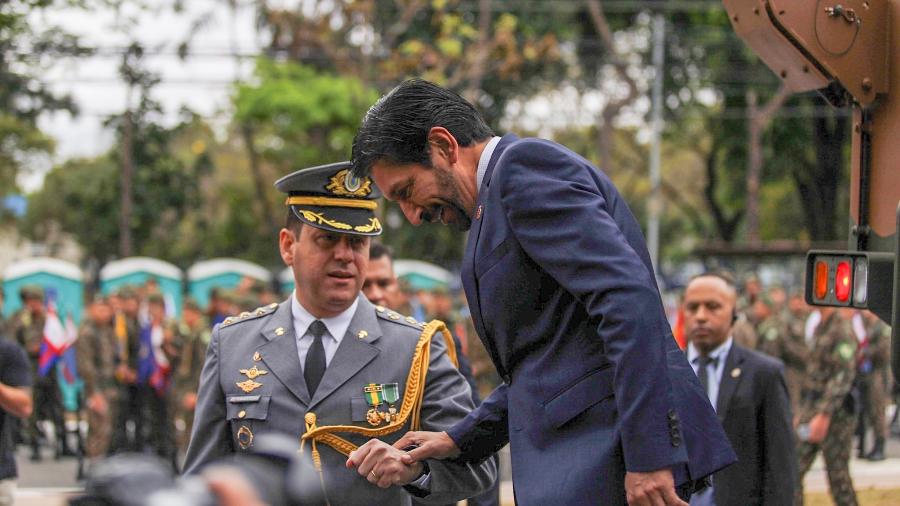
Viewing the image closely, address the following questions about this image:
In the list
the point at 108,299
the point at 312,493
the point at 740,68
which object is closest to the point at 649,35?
the point at 740,68

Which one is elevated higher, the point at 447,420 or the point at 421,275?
the point at 447,420

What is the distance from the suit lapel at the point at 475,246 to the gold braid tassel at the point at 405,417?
2.49 ft

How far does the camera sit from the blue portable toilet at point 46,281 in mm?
20484

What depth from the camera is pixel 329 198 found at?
14.8 ft

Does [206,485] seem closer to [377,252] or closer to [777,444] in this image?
[777,444]

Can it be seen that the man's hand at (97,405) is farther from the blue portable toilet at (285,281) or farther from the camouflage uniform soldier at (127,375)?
the blue portable toilet at (285,281)

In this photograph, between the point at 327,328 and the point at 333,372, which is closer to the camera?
the point at 333,372

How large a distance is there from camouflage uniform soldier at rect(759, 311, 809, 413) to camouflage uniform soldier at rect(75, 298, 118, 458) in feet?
23.9

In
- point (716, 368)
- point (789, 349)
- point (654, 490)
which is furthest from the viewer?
point (789, 349)

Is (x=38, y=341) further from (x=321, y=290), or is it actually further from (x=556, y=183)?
(x=556, y=183)

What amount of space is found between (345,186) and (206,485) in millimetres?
2794

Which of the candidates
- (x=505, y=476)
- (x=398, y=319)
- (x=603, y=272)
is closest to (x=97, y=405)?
(x=505, y=476)

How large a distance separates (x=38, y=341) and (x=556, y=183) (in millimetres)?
13806

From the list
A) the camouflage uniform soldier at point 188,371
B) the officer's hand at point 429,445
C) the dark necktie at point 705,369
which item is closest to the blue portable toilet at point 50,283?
the camouflage uniform soldier at point 188,371
